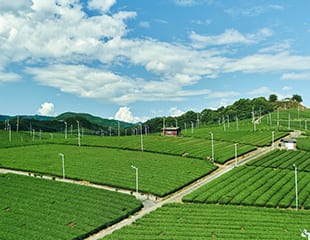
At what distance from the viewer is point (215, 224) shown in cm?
5069

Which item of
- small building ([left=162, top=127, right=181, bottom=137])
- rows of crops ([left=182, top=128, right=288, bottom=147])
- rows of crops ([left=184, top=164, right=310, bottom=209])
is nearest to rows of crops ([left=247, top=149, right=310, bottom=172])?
rows of crops ([left=184, top=164, right=310, bottom=209])

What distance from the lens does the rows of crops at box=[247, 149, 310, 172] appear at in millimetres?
86688

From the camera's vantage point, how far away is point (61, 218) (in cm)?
5138

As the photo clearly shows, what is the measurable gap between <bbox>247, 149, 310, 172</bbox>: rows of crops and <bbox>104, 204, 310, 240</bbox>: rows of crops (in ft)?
93.8

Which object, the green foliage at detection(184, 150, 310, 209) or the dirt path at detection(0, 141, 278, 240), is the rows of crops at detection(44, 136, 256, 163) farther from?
the green foliage at detection(184, 150, 310, 209)

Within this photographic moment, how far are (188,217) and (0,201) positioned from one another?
26.7 m

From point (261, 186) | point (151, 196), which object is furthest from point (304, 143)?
point (151, 196)

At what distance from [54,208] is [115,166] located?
29.2 m

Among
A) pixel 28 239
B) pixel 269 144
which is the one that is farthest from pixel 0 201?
pixel 269 144

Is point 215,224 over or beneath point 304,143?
beneath

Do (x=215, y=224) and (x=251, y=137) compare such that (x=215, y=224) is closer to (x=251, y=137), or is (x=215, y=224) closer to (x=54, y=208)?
(x=54, y=208)

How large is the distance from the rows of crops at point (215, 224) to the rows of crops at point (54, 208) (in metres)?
4.64

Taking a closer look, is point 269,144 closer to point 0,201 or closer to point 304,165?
point 304,165

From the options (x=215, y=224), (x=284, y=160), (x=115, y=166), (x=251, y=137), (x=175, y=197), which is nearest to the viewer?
(x=215, y=224)
